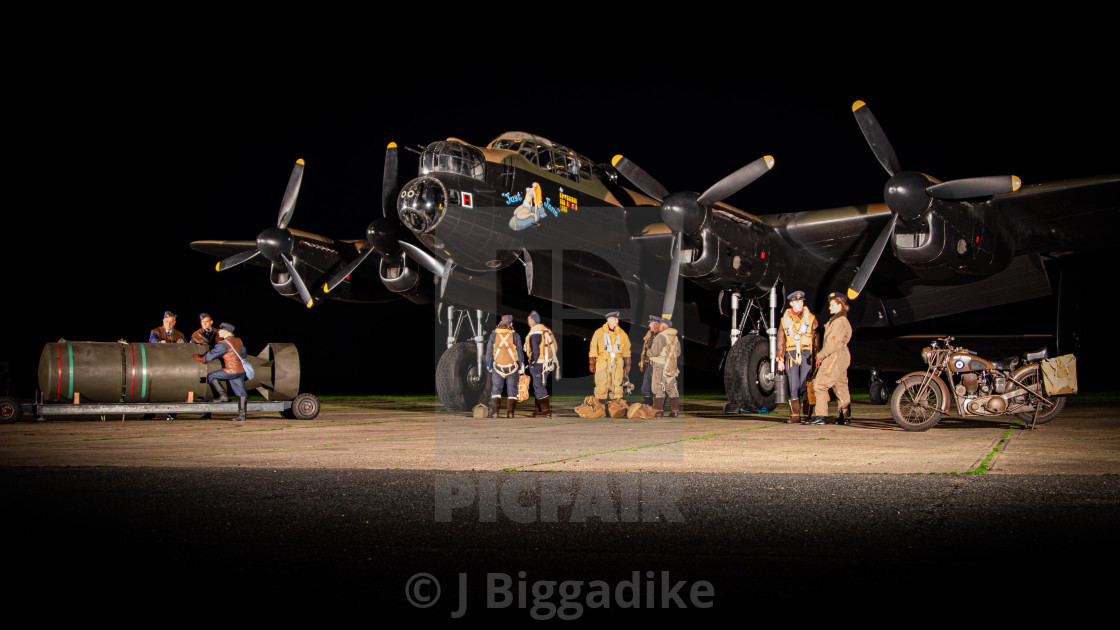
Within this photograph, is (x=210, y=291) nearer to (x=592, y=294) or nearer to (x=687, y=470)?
(x=592, y=294)

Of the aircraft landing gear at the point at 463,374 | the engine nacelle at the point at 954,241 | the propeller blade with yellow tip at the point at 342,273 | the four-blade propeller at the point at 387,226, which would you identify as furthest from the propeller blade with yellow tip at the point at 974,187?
the propeller blade with yellow tip at the point at 342,273

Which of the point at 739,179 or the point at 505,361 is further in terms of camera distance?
the point at 739,179

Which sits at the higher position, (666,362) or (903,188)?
(903,188)

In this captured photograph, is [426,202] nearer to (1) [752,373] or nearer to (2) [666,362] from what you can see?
(2) [666,362]

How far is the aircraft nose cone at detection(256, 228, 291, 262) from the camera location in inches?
666

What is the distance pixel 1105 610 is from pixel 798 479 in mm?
3413

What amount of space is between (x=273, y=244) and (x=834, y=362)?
11586 millimetres

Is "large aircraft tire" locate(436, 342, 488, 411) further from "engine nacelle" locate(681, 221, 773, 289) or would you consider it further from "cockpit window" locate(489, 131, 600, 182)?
"engine nacelle" locate(681, 221, 773, 289)

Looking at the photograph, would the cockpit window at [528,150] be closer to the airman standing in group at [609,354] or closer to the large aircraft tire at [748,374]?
the airman standing in group at [609,354]

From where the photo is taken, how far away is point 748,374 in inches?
575

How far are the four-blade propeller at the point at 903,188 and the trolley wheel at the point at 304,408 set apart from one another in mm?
9213

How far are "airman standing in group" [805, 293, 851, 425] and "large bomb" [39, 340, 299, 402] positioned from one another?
10.1 metres

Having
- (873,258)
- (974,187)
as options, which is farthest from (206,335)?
(974,187)

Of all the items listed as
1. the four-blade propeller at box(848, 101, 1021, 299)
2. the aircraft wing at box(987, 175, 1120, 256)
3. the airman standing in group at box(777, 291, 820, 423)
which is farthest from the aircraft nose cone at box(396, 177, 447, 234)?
the aircraft wing at box(987, 175, 1120, 256)
